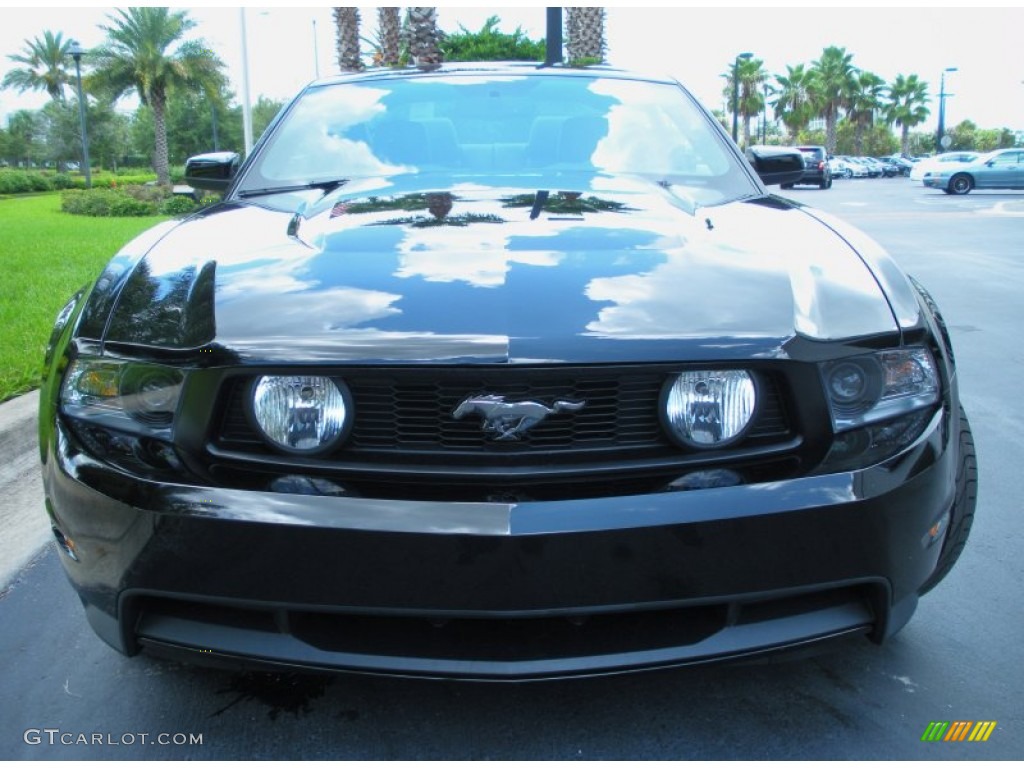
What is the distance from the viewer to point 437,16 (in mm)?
18031

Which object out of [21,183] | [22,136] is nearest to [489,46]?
[21,183]

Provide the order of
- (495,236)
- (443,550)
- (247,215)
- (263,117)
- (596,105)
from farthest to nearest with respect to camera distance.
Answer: (263,117), (596,105), (247,215), (495,236), (443,550)

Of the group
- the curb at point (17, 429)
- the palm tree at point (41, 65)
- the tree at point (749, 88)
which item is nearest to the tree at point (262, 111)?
the palm tree at point (41, 65)

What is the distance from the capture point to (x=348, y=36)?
23.9 meters

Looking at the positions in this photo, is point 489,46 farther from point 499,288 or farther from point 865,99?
point 865,99

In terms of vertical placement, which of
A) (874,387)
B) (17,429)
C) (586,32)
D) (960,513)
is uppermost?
(586,32)

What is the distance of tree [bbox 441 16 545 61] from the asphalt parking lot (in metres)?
18.4

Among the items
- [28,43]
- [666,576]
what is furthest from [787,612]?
[28,43]

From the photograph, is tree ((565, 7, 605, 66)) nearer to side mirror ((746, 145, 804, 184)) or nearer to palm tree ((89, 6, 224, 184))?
side mirror ((746, 145, 804, 184))

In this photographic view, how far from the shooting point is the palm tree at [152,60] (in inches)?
1355

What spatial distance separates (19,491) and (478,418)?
2.72 metres

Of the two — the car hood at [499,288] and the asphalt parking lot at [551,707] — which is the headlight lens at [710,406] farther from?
the asphalt parking lot at [551,707]

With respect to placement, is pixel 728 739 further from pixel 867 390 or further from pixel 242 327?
pixel 242 327

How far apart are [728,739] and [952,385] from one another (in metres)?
0.87
